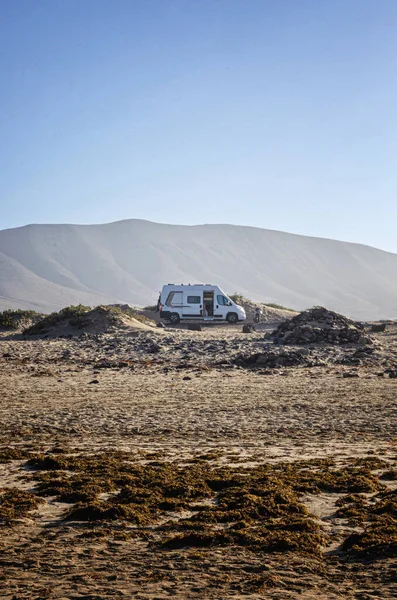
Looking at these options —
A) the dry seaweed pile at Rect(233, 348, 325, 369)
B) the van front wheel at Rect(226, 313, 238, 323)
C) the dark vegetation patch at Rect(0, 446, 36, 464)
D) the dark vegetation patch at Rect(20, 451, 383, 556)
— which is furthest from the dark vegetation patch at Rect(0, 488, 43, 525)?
the van front wheel at Rect(226, 313, 238, 323)

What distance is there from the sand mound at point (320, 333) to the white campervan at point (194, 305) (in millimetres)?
12503

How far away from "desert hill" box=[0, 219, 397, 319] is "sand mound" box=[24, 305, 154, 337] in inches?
3886

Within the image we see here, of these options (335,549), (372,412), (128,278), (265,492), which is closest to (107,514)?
(265,492)

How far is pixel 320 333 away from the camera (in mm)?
25203

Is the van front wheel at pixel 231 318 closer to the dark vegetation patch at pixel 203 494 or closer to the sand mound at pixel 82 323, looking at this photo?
the sand mound at pixel 82 323

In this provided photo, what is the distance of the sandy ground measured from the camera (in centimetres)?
467

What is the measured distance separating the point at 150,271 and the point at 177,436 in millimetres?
160154

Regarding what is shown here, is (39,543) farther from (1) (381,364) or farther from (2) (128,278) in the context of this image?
(2) (128,278)

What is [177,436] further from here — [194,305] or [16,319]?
[194,305]

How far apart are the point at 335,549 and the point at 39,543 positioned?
2368mm

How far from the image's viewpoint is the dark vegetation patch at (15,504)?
19.6ft

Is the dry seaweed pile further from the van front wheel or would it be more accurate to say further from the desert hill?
the desert hill

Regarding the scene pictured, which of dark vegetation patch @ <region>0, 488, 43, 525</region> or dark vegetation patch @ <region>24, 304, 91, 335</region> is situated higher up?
dark vegetation patch @ <region>24, 304, 91, 335</region>

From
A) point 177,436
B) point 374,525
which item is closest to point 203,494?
point 374,525
